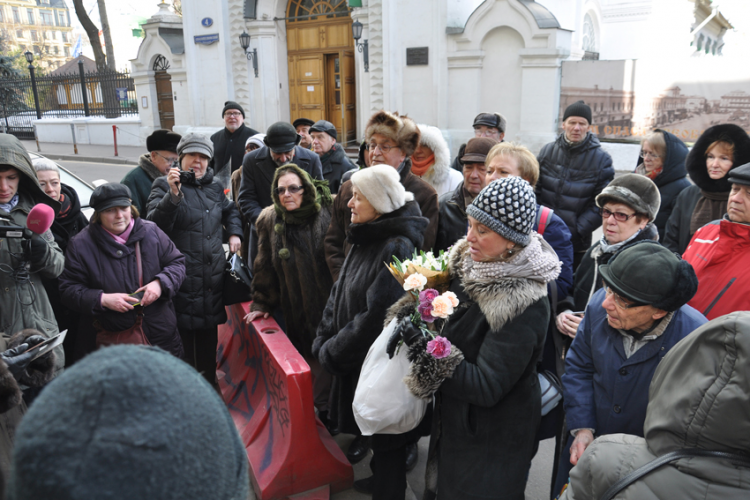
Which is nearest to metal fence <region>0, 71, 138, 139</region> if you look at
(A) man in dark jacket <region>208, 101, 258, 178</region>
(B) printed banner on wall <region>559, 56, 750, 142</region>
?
(A) man in dark jacket <region>208, 101, 258, 178</region>

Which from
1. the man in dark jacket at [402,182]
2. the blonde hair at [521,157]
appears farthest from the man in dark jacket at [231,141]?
the blonde hair at [521,157]

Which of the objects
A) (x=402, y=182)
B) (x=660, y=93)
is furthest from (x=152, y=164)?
(x=660, y=93)

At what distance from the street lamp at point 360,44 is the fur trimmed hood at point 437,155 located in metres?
9.97

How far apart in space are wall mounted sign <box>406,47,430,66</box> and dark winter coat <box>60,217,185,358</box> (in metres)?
11.2

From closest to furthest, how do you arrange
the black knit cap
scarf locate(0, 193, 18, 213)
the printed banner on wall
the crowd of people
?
the crowd of people < scarf locate(0, 193, 18, 213) < the black knit cap < the printed banner on wall

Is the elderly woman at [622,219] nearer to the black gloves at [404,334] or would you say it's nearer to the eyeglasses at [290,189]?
the black gloves at [404,334]

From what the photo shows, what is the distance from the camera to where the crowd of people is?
149 centimetres

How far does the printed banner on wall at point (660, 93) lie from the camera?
10297 mm

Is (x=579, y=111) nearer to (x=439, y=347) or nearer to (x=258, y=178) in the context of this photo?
(x=258, y=178)

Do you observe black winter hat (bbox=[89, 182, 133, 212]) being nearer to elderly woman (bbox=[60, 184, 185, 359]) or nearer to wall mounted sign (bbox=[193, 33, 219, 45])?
elderly woman (bbox=[60, 184, 185, 359])

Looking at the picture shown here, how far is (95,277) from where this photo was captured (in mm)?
3434

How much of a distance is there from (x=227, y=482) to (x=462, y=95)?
541 inches

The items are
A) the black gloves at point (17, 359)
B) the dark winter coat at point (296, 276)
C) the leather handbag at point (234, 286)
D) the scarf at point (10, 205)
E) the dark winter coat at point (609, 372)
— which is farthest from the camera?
the leather handbag at point (234, 286)

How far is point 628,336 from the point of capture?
226 centimetres
